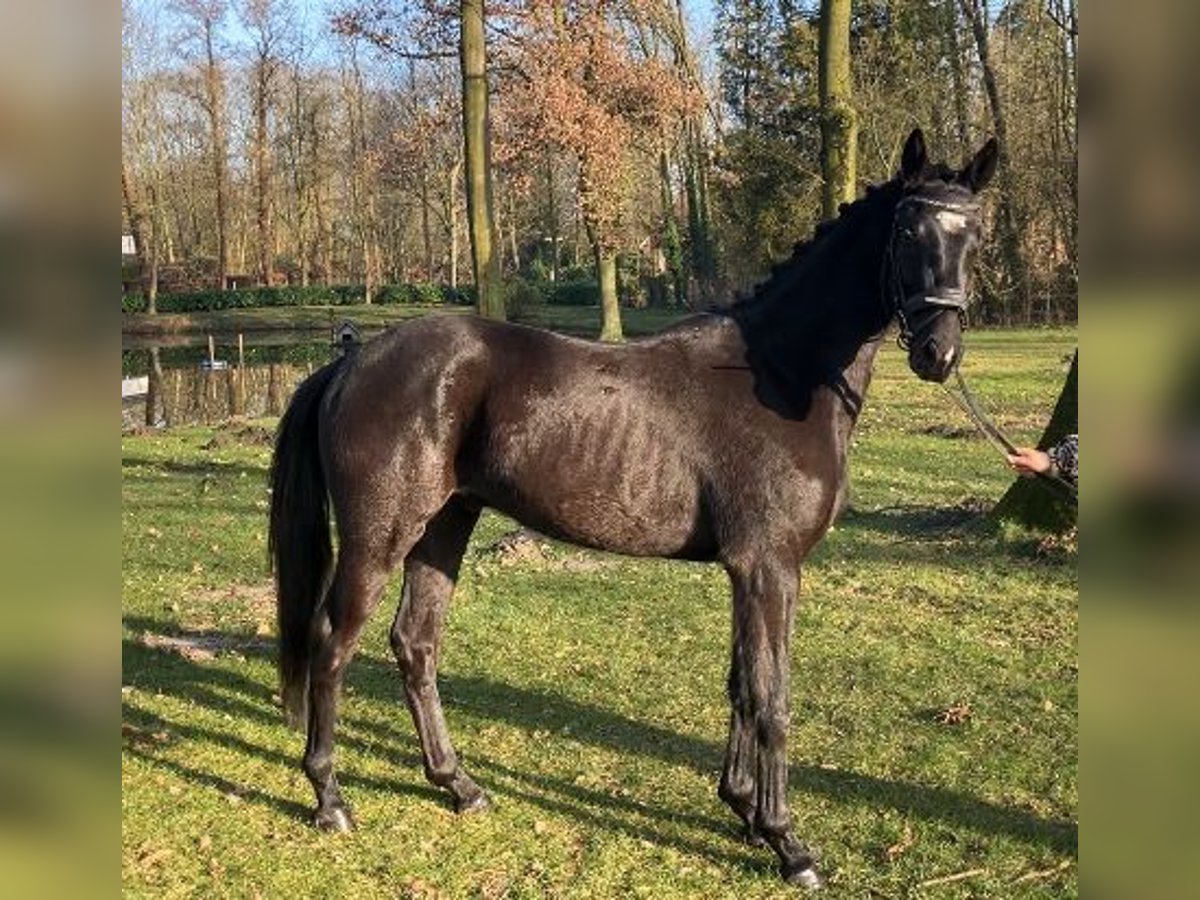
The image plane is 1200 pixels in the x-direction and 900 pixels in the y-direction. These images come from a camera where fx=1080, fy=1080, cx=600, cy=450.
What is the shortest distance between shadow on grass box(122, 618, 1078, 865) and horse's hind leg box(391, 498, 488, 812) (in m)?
0.20

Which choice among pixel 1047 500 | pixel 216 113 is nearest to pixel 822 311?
pixel 1047 500

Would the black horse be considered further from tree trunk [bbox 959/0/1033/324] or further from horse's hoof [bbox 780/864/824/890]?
tree trunk [bbox 959/0/1033/324]

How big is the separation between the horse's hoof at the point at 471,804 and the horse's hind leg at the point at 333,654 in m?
0.45

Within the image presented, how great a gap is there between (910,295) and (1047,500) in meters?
5.28

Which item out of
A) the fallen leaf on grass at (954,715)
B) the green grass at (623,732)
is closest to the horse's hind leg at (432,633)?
the green grass at (623,732)

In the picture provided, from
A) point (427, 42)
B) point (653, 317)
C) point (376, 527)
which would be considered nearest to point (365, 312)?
point (653, 317)

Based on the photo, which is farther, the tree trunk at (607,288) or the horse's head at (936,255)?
the tree trunk at (607,288)

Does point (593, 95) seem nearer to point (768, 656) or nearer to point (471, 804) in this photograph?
point (471, 804)

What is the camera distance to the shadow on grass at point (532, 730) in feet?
14.4

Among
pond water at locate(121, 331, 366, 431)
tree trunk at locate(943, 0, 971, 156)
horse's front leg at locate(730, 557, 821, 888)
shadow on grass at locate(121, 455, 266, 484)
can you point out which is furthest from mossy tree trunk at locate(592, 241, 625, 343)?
horse's front leg at locate(730, 557, 821, 888)

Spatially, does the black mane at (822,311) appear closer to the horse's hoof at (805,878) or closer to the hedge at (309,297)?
the horse's hoof at (805,878)
